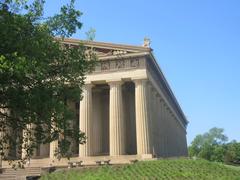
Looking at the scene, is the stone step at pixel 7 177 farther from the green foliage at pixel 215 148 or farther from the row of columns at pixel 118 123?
the green foliage at pixel 215 148

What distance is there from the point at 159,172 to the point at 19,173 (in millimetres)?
14589

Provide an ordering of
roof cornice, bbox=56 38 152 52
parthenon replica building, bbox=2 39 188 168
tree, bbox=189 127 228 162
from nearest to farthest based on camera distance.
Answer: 1. parthenon replica building, bbox=2 39 188 168
2. roof cornice, bbox=56 38 152 52
3. tree, bbox=189 127 228 162

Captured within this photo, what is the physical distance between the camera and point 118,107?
4366cm

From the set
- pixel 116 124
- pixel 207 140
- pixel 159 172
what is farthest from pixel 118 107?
pixel 207 140

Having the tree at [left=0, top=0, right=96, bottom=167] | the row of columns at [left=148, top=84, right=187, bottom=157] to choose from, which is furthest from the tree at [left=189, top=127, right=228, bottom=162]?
the tree at [left=0, top=0, right=96, bottom=167]

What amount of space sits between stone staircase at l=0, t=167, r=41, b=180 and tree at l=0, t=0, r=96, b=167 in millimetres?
17004

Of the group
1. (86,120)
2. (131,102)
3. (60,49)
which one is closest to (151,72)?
(131,102)

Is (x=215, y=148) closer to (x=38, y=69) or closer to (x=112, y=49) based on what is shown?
(x=112, y=49)

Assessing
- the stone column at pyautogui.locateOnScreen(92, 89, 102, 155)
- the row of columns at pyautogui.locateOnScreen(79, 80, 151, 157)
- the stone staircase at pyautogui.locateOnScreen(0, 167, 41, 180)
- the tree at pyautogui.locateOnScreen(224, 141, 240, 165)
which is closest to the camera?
the stone staircase at pyautogui.locateOnScreen(0, 167, 41, 180)

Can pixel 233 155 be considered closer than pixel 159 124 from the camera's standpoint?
No

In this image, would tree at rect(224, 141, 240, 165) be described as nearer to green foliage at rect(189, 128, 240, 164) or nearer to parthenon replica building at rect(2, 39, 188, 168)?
green foliage at rect(189, 128, 240, 164)

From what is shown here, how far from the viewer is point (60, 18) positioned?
60.5ft

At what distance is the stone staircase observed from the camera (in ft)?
117

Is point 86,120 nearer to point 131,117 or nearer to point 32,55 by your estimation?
point 131,117
